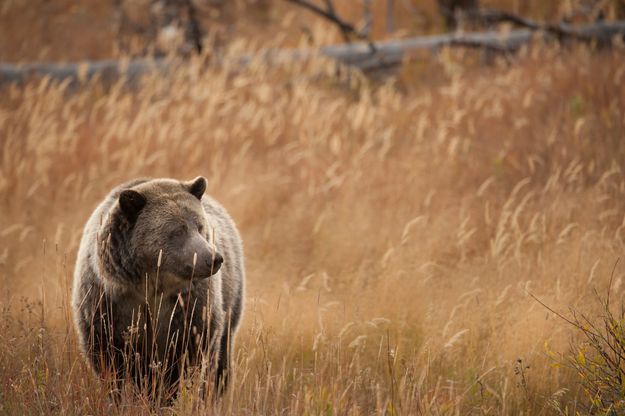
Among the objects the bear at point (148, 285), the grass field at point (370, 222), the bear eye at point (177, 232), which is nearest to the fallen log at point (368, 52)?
the grass field at point (370, 222)

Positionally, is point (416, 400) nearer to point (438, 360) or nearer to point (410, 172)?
point (438, 360)

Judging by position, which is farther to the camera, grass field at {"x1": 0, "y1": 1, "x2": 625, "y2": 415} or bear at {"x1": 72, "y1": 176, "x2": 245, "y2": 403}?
grass field at {"x1": 0, "y1": 1, "x2": 625, "y2": 415}

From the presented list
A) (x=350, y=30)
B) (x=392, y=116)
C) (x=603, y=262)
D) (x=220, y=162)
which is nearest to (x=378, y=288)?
(x=603, y=262)

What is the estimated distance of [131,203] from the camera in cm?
350

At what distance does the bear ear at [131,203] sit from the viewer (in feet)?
11.3

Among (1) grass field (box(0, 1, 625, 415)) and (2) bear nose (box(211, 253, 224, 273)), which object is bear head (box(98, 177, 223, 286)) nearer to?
(2) bear nose (box(211, 253, 224, 273))

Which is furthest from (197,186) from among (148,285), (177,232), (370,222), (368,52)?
(368,52)

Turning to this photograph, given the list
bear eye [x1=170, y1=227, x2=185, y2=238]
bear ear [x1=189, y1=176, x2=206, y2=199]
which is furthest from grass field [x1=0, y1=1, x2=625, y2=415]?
bear ear [x1=189, y1=176, x2=206, y2=199]

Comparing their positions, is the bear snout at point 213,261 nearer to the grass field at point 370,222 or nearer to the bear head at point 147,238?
the bear head at point 147,238

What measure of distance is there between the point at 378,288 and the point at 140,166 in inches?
132

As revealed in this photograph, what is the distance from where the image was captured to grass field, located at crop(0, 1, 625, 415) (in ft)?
11.9

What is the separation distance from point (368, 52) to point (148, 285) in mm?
7442

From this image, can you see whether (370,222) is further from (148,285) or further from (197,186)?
(148,285)

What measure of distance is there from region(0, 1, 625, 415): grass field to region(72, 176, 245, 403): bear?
0.17 m
